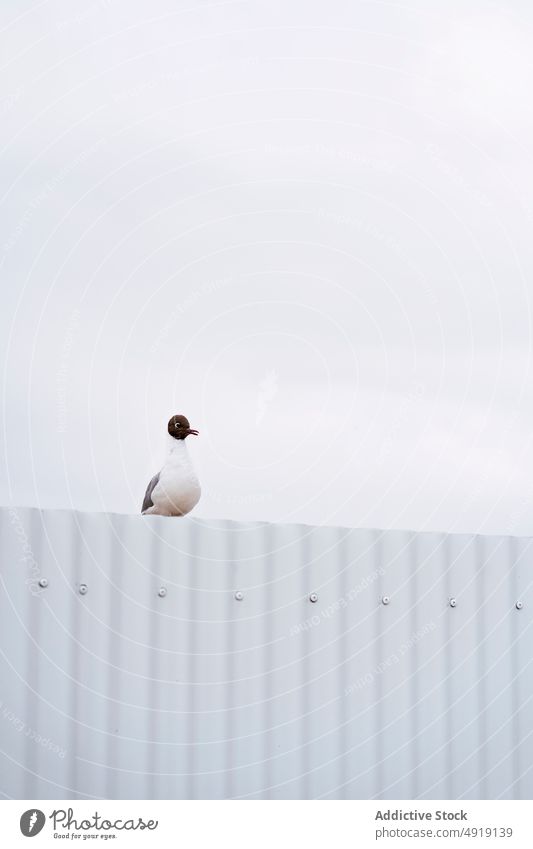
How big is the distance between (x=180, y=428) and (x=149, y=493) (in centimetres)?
50

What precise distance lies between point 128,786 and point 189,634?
94 cm

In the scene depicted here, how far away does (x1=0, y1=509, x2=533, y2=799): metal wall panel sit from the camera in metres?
5.89

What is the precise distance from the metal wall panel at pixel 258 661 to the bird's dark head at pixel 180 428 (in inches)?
29.1

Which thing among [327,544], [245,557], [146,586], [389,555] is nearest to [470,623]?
[389,555]

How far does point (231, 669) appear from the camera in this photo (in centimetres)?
633

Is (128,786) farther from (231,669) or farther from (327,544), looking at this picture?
(327,544)

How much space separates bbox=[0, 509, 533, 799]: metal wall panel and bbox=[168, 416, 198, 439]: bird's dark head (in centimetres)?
74
